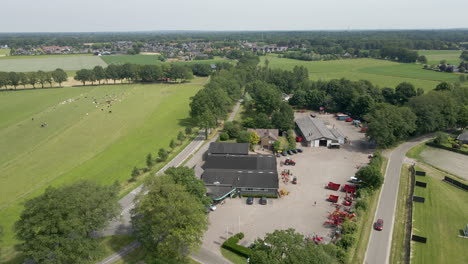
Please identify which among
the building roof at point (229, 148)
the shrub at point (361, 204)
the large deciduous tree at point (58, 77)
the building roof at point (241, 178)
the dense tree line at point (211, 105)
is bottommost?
the shrub at point (361, 204)

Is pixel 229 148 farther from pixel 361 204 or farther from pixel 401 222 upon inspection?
pixel 401 222

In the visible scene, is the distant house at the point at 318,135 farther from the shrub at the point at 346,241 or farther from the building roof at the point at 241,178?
the shrub at the point at 346,241

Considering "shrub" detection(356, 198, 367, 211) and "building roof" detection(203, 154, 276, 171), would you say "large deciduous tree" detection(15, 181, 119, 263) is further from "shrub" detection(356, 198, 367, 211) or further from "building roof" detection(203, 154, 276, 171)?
"shrub" detection(356, 198, 367, 211)

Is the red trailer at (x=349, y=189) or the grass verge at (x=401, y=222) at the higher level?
the red trailer at (x=349, y=189)

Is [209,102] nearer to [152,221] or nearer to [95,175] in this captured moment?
[95,175]

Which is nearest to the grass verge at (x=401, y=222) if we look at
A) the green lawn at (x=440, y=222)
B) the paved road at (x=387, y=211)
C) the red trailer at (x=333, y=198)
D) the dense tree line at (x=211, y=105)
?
the paved road at (x=387, y=211)

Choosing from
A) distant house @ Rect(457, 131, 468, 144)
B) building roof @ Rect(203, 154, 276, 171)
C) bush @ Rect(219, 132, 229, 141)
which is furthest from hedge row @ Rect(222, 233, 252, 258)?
distant house @ Rect(457, 131, 468, 144)

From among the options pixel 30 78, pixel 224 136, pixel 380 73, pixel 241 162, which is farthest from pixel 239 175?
pixel 380 73
